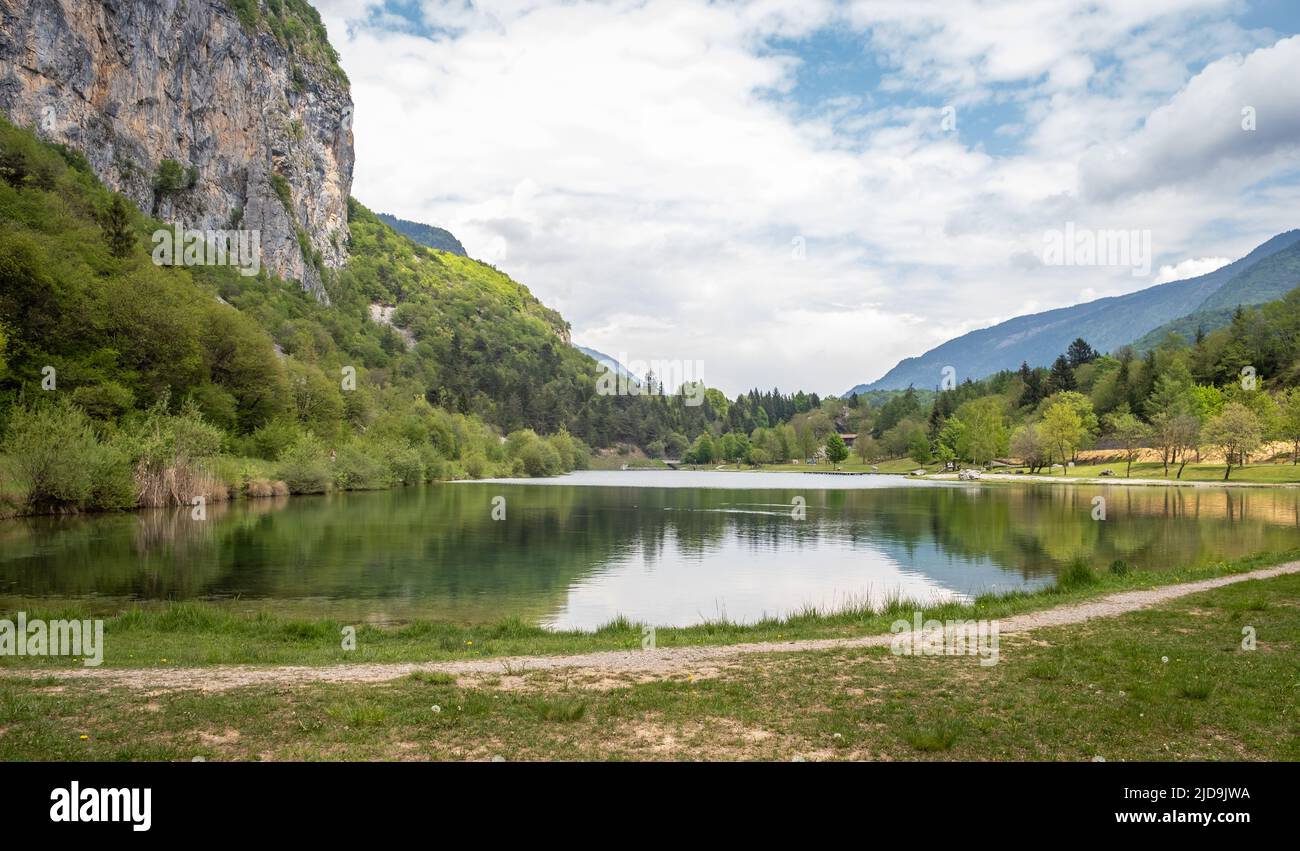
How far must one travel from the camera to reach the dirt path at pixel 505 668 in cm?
1409

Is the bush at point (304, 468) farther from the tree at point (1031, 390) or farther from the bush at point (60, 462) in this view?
the tree at point (1031, 390)

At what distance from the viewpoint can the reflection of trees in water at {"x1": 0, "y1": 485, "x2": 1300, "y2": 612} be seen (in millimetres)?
32281

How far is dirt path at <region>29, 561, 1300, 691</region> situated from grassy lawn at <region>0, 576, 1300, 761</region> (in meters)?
0.77

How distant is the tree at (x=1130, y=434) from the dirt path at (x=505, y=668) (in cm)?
12228

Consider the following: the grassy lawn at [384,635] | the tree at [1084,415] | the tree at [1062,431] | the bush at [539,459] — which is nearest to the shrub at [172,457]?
the grassy lawn at [384,635]

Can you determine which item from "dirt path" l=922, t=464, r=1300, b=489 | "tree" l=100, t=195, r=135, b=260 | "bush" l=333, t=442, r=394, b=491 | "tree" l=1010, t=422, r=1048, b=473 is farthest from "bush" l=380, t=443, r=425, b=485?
"tree" l=1010, t=422, r=1048, b=473

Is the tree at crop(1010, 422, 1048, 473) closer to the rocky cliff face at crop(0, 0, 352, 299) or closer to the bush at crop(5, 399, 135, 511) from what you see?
the bush at crop(5, 399, 135, 511)

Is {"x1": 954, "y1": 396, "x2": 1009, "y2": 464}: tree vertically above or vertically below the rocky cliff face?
below

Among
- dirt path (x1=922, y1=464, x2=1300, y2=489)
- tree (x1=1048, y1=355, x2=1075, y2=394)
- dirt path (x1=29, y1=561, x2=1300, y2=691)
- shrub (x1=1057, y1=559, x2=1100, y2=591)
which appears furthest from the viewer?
tree (x1=1048, y1=355, x2=1075, y2=394)

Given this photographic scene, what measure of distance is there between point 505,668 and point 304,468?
8132 cm

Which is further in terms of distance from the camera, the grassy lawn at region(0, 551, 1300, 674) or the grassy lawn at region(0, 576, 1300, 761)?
the grassy lawn at region(0, 551, 1300, 674)
